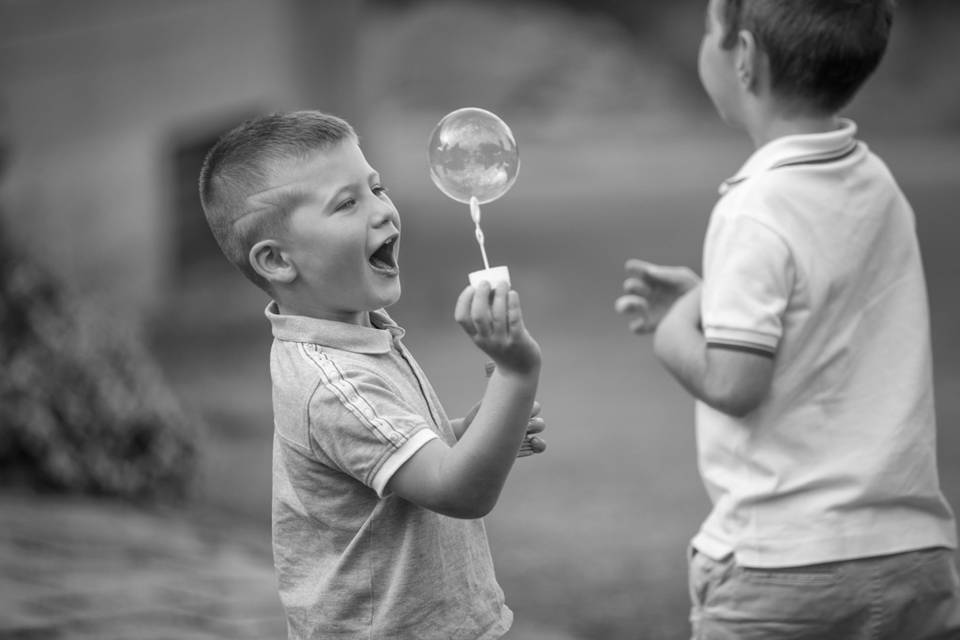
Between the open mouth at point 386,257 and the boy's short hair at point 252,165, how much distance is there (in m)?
0.16

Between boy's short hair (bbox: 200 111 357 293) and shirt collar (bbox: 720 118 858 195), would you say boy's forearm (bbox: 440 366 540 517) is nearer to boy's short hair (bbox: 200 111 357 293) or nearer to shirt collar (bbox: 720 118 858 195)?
boy's short hair (bbox: 200 111 357 293)

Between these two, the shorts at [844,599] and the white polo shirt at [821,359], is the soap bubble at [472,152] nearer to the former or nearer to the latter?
the white polo shirt at [821,359]

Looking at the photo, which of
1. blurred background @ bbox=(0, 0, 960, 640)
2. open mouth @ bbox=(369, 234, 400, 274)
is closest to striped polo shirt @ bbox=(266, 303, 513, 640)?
open mouth @ bbox=(369, 234, 400, 274)

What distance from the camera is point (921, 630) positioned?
237 cm

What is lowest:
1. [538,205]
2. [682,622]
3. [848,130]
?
[682,622]

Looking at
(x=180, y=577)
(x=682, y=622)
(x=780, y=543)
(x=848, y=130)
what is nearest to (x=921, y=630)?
(x=780, y=543)

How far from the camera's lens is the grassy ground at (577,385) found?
5051 mm

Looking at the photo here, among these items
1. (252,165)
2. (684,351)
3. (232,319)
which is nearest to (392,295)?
(252,165)

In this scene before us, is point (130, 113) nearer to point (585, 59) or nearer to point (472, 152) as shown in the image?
point (472, 152)

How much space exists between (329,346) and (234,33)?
28.2 feet

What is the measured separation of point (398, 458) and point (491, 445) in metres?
0.14

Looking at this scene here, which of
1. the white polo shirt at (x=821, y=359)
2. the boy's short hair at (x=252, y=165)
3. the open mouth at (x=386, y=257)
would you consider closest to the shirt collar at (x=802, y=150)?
the white polo shirt at (x=821, y=359)

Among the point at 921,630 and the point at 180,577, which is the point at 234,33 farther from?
the point at 921,630

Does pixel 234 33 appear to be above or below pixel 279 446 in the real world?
above
